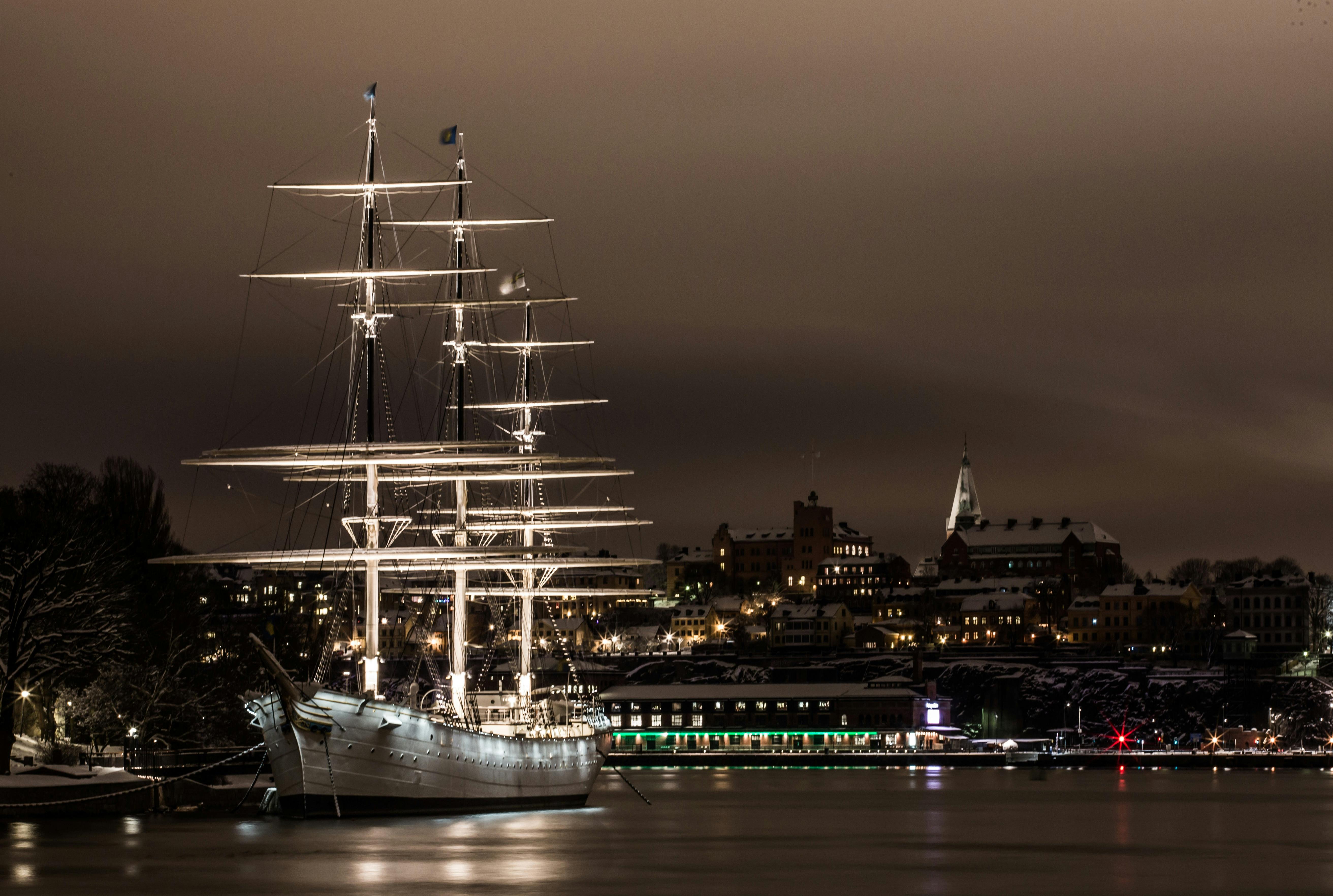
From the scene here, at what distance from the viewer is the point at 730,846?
57906 millimetres

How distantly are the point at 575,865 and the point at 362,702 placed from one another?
484 inches

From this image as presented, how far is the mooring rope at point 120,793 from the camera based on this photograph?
5988cm

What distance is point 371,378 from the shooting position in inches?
2564

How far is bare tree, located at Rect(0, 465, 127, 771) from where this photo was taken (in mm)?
63625

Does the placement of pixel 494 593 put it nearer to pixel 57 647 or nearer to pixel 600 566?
pixel 600 566

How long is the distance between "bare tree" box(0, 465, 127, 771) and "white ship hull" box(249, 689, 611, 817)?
9.44 meters

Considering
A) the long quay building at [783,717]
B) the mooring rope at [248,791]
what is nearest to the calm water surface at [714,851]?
the mooring rope at [248,791]

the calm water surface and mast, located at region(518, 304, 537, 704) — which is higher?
mast, located at region(518, 304, 537, 704)

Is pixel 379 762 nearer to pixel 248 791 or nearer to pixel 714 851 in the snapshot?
pixel 248 791

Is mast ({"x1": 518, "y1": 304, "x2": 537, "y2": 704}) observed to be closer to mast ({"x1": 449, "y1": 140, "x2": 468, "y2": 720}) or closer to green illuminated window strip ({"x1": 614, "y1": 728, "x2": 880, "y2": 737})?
mast ({"x1": 449, "y1": 140, "x2": 468, "y2": 720})

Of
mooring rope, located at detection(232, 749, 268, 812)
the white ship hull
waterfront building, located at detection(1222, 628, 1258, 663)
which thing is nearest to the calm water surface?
the white ship hull

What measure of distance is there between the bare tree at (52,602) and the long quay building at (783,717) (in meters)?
93.7

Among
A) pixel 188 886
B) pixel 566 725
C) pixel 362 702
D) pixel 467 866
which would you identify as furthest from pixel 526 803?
pixel 188 886

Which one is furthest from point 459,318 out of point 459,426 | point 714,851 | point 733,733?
point 733,733
